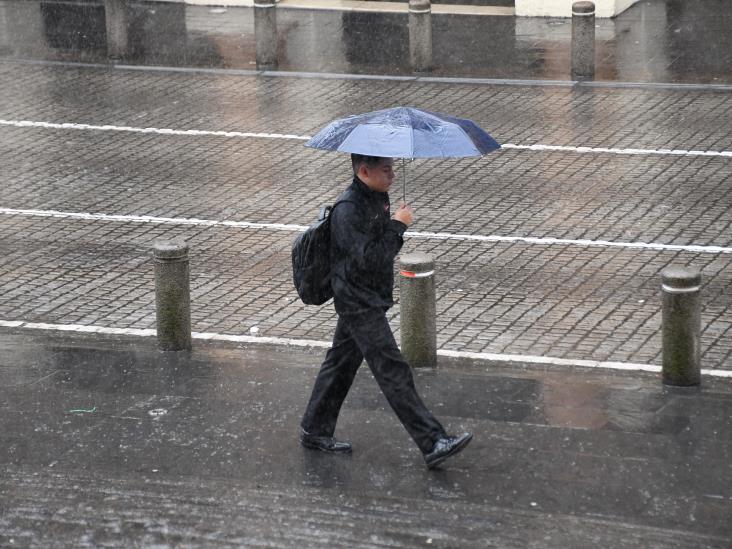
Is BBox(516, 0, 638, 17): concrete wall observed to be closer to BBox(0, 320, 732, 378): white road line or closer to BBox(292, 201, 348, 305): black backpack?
BBox(0, 320, 732, 378): white road line

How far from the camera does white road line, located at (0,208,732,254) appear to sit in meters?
11.9

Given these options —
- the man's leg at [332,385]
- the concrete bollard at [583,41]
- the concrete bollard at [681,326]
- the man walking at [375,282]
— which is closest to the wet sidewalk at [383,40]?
the concrete bollard at [583,41]

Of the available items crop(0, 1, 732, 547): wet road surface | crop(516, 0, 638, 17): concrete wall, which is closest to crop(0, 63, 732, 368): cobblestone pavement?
crop(0, 1, 732, 547): wet road surface

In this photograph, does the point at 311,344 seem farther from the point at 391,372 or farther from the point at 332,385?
the point at 391,372

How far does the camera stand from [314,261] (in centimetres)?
768

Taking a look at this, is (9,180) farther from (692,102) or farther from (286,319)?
(692,102)

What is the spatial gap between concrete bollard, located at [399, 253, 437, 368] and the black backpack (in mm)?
1475

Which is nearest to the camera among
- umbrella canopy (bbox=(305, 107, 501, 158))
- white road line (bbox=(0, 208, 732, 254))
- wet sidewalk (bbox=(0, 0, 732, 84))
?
umbrella canopy (bbox=(305, 107, 501, 158))

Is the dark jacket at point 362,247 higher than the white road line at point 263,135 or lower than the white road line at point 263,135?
higher

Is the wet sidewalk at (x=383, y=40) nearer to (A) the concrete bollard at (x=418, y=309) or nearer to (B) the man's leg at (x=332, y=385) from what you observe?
(A) the concrete bollard at (x=418, y=309)

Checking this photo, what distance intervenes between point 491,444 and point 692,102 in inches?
364

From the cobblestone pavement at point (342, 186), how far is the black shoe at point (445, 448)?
7.59ft

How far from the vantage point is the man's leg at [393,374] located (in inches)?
301

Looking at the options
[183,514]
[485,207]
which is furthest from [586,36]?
[183,514]
